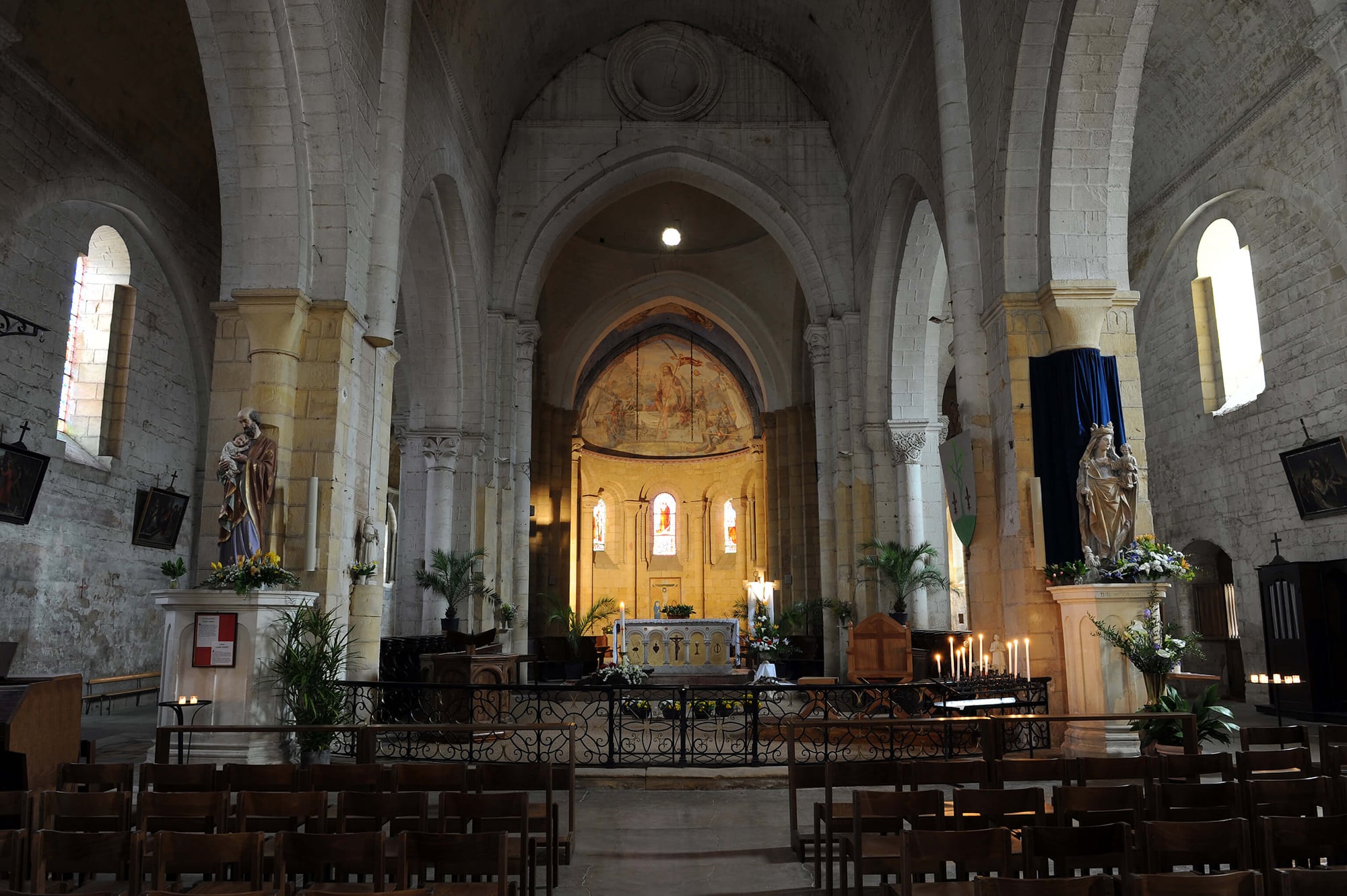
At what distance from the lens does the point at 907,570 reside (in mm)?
16188

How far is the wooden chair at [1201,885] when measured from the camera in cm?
314

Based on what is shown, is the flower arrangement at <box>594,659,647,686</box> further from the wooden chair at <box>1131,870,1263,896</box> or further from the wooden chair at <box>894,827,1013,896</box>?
the wooden chair at <box>1131,870,1263,896</box>

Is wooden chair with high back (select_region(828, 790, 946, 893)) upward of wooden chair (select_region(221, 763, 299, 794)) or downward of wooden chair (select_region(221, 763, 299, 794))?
downward

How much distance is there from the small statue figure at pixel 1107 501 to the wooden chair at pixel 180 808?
26.3ft

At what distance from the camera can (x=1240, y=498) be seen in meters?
15.7

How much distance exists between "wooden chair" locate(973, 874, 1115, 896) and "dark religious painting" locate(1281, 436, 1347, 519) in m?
12.4

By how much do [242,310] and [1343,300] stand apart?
14.3 m

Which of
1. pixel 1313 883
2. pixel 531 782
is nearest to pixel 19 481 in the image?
pixel 531 782

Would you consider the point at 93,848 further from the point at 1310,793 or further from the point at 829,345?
the point at 829,345

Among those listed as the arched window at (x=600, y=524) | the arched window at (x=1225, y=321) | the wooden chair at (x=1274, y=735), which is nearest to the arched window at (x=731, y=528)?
the arched window at (x=600, y=524)

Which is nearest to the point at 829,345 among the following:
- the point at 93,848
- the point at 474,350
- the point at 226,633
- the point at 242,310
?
the point at 474,350

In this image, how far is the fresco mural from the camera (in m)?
33.9

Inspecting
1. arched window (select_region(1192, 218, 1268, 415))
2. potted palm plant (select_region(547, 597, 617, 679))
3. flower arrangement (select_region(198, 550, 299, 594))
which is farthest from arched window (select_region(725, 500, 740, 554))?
flower arrangement (select_region(198, 550, 299, 594))

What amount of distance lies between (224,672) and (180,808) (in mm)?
4723
